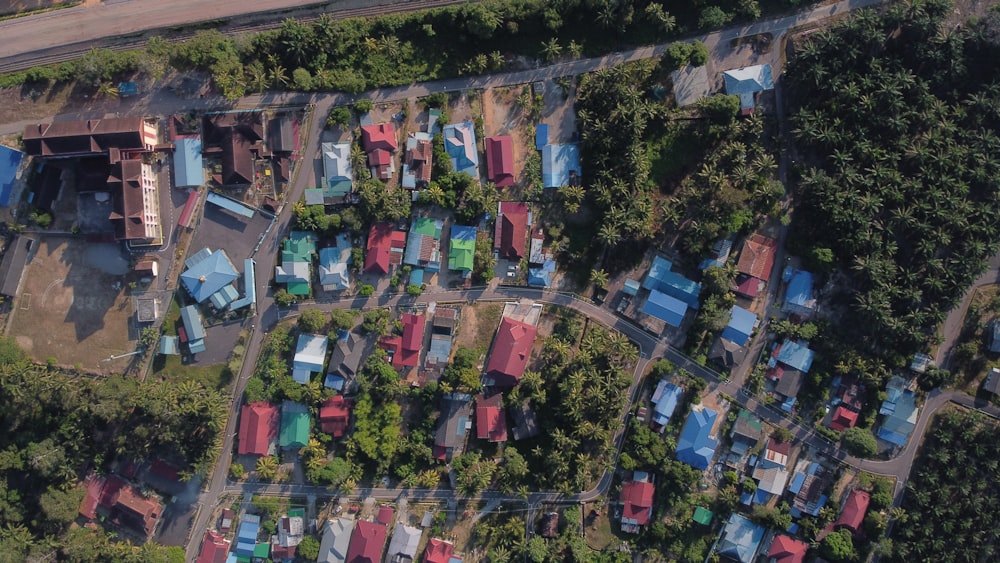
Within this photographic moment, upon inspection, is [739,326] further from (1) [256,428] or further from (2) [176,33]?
(2) [176,33]

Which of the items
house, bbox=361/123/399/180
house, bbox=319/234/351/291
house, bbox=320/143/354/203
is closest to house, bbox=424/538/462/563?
house, bbox=319/234/351/291

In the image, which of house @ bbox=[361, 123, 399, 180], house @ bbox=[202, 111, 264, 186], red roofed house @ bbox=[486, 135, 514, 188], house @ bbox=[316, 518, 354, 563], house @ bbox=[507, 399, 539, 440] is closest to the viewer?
house @ bbox=[202, 111, 264, 186]

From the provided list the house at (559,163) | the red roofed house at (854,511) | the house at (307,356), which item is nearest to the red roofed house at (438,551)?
the house at (307,356)

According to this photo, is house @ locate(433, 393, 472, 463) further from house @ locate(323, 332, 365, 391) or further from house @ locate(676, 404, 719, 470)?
house @ locate(676, 404, 719, 470)

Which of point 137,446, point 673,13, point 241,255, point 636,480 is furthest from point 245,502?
point 673,13

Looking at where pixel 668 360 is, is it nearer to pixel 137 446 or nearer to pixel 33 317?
pixel 137 446

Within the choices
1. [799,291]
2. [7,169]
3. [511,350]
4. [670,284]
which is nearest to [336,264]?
[511,350]
